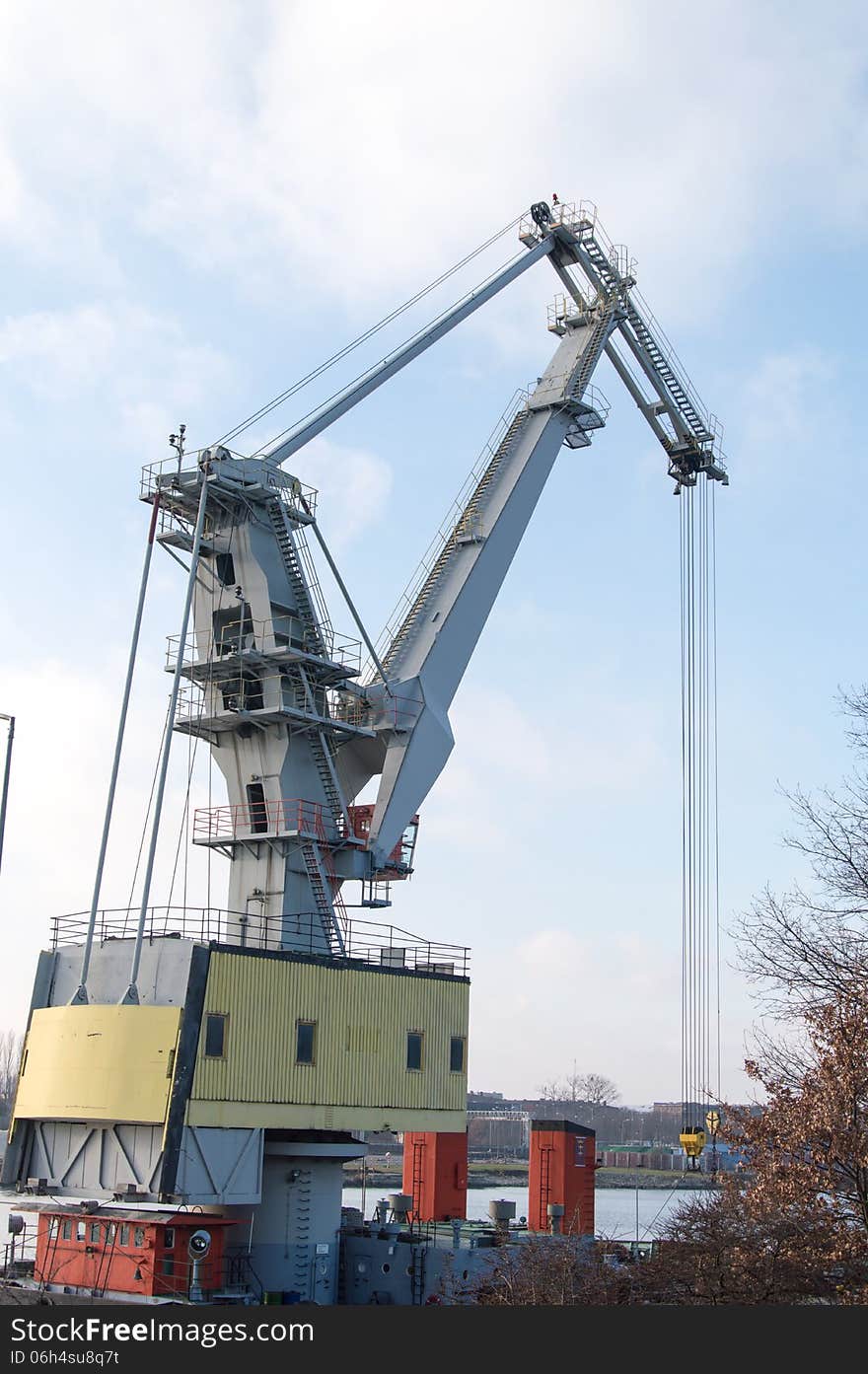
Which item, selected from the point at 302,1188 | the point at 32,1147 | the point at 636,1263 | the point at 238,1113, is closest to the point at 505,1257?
the point at 636,1263

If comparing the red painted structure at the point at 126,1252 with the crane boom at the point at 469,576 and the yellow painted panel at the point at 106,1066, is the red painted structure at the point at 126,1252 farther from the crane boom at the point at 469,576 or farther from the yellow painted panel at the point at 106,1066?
the crane boom at the point at 469,576

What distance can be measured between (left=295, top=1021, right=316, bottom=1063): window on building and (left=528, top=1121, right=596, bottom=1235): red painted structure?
47.2ft

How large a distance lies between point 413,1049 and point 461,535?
56.3 feet

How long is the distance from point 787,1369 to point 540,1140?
30.9 meters

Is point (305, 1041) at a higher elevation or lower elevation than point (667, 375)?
lower

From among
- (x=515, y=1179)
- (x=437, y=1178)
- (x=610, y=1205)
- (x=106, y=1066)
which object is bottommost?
(x=610, y=1205)

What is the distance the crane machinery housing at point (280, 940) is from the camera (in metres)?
31.3

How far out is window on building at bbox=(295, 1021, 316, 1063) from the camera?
110ft

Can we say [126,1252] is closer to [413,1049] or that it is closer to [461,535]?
[413,1049]

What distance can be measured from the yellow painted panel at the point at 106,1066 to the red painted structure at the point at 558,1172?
728 inches

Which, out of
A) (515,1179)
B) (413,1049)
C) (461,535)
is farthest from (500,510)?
(515,1179)

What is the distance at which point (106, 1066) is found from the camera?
3127cm

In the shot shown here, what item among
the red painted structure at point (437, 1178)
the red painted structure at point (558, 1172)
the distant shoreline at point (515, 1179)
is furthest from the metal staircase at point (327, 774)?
the distant shoreline at point (515, 1179)

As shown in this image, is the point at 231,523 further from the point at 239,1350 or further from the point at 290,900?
the point at 239,1350
